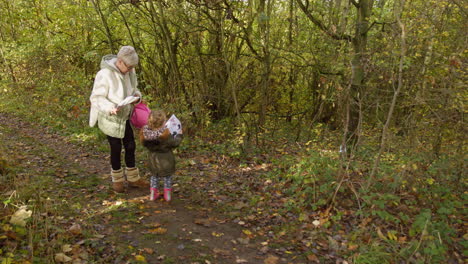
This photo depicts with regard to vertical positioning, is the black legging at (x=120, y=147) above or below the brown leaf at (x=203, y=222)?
above

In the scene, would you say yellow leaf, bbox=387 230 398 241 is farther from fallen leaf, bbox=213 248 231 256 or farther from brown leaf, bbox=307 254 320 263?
fallen leaf, bbox=213 248 231 256

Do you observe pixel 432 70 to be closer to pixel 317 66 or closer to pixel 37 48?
pixel 317 66

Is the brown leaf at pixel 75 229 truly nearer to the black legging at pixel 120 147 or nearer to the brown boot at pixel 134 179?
the black legging at pixel 120 147

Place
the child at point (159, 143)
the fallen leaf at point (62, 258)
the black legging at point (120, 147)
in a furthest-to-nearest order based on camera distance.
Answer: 1. the black legging at point (120, 147)
2. the child at point (159, 143)
3. the fallen leaf at point (62, 258)

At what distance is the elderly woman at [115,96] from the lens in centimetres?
440

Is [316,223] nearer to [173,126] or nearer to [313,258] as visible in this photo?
[313,258]

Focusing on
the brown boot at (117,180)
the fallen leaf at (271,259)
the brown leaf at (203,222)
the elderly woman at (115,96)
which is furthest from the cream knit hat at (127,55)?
the fallen leaf at (271,259)

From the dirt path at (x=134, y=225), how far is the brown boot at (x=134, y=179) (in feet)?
0.39

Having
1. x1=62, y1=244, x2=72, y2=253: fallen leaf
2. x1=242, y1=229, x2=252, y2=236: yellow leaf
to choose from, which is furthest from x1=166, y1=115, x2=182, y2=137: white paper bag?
x1=62, y1=244, x2=72, y2=253: fallen leaf

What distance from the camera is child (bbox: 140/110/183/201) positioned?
14.3 ft

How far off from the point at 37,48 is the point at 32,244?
11838 mm

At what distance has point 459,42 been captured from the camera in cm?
579

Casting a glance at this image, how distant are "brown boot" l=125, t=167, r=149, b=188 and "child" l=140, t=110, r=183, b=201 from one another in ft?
1.85

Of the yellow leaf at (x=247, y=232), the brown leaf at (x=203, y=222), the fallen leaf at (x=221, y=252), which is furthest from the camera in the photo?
the brown leaf at (x=203, y=222)
